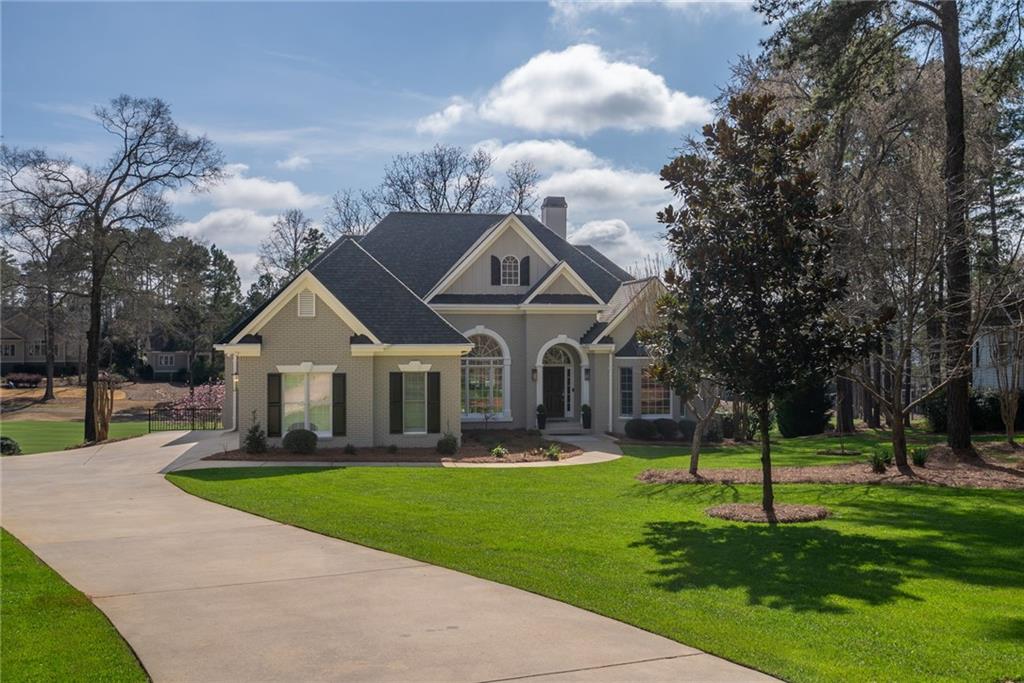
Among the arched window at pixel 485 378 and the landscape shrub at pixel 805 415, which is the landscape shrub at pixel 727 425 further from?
the arched window at pixel 485 378

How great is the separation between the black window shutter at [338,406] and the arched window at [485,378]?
289 inches

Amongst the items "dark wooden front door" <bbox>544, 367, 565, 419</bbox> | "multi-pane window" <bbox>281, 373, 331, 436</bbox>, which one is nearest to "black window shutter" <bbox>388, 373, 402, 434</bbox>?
"multi-pane window" <bbox>281, 373, 331, 436</bbox>

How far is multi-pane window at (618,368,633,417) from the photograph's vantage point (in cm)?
2989

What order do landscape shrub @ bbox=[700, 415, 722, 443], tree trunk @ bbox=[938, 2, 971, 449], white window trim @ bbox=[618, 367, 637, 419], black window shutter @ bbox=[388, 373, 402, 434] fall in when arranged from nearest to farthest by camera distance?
A: 1. tree trunk @ bbox=[938, 2, 971, 449]
2. black window shutter @ bbox=[388, 373, 402, 434]
3. landscape shrub @ bbox=[700, 415, 722, 443]
4. white window trim @ bbox=[618, 367, 637, 419]

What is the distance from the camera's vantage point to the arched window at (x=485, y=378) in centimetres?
3058

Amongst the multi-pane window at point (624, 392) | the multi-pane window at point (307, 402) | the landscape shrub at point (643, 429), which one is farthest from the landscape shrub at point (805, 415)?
the multi-pane window at point (307, 402)

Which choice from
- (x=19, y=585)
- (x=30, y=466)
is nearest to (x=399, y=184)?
(x=30, y=466)

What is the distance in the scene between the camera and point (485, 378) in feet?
101

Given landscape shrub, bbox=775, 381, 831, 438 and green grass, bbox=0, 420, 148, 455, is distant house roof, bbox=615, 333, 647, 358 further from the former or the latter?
green grass, bbox=0, 420, 148, 455

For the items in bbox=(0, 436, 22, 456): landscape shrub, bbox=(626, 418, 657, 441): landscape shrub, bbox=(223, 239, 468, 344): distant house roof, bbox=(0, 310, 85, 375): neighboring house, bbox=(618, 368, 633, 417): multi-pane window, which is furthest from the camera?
bbox=(0, 310, 85, 375): neighboring house

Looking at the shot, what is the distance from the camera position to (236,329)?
24.2 metres

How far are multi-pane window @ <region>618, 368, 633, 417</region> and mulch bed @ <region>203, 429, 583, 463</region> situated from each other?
435cm

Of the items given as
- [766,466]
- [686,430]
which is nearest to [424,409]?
[686,430]

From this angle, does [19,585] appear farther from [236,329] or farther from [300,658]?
[236,329]
